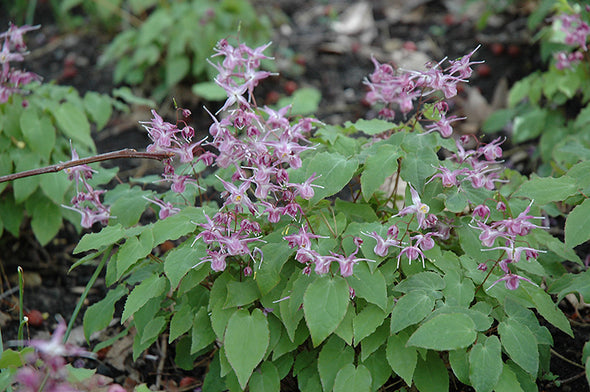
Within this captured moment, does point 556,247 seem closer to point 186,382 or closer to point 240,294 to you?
point 240,294

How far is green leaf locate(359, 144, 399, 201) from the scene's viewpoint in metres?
1.67

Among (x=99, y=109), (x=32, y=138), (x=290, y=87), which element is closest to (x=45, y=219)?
(x=32, y=138)

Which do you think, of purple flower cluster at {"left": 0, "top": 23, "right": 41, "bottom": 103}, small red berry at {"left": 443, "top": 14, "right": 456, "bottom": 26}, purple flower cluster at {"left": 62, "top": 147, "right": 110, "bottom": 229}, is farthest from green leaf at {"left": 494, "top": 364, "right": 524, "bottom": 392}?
small red berry at {"left": 443, "top": 14, "right": 456, "bottom": 26}

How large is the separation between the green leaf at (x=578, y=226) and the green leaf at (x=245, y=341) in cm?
92

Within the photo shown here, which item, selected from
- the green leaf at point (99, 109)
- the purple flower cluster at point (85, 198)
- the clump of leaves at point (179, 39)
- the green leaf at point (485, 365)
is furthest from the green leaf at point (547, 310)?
the clump of leaves at point (179, 39)

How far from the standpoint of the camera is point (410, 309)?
1.53 meters

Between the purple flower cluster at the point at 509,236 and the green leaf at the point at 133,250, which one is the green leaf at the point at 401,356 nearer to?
the purple flower cluster at the point at 509,236

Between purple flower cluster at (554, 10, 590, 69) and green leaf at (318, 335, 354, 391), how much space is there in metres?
1.92

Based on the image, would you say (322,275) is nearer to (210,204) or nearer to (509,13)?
(210,204)

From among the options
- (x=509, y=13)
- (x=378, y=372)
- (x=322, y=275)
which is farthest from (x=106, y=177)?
(x=509, y=13)

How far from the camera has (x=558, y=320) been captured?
168 cm

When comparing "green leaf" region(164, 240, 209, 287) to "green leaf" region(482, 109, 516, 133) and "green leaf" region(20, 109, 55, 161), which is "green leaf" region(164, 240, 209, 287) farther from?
"green leaf" region(482, 109, 516, 133)

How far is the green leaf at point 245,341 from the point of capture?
153cm

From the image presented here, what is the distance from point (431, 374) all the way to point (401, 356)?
15cm
